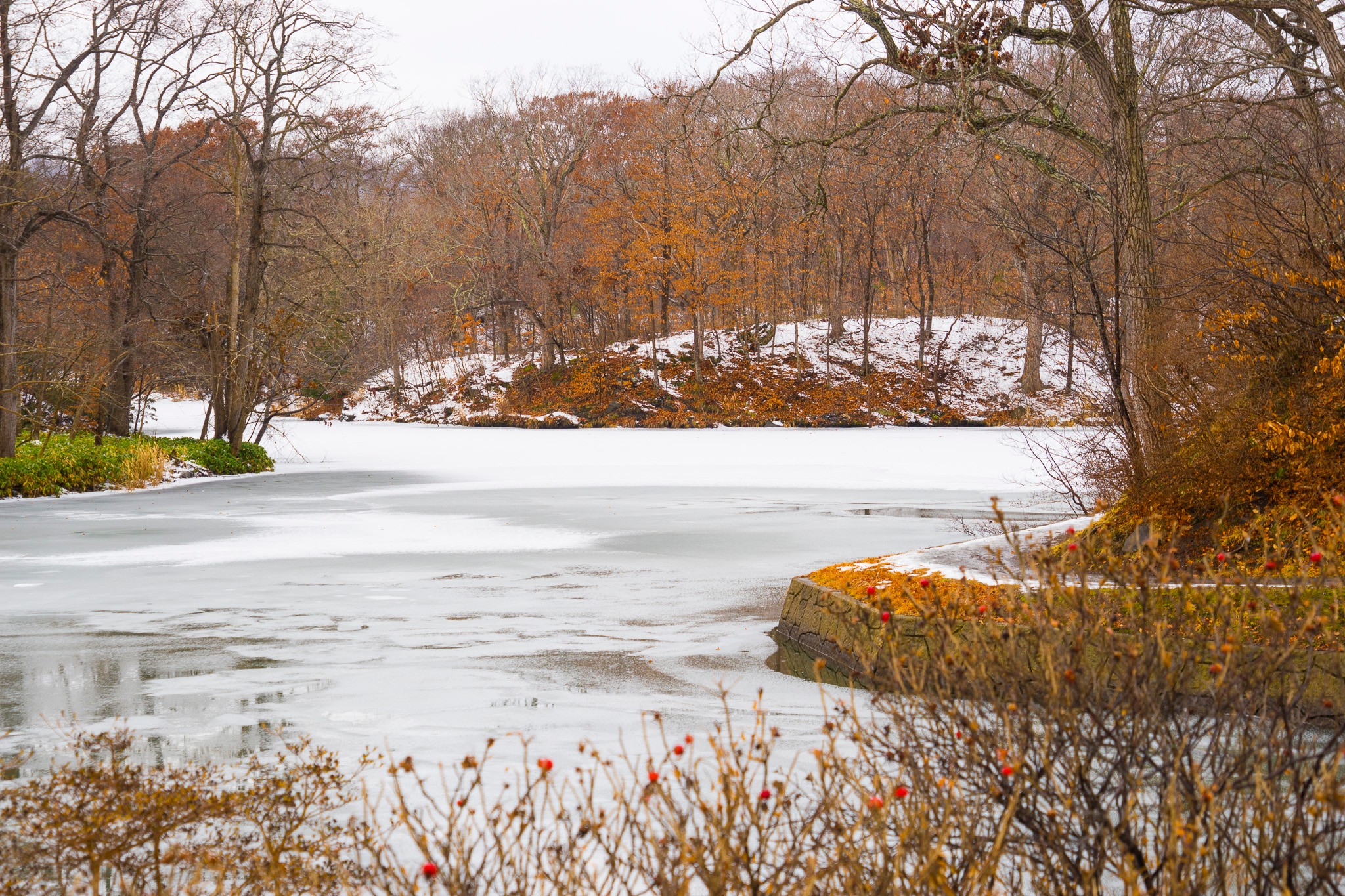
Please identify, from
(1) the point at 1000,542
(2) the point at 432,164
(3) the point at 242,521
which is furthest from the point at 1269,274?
(2) the point at 432,164

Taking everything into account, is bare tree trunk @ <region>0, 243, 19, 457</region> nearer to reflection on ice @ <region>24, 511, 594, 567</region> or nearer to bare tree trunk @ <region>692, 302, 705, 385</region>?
reflection on ice @ <region>24, 511, 594, 567</region>

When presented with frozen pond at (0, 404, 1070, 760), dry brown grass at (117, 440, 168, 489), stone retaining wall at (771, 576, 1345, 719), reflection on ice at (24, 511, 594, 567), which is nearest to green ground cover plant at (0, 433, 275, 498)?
dry brown grass at (117, 440, 168, 489)

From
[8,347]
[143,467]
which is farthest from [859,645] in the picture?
[143,467]

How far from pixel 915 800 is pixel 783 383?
46.3 meters

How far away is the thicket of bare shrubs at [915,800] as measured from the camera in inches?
115

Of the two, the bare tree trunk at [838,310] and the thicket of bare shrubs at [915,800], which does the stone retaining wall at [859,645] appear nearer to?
the thicket of bare shrubs at [915,800]

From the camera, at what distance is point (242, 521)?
17000 millimetres

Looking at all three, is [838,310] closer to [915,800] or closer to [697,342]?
[697,342]

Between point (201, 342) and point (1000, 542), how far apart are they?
23642 millimetres

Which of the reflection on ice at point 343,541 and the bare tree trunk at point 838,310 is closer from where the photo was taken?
the reflection on ice at point 343,541

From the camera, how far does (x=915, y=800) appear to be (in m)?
3.10

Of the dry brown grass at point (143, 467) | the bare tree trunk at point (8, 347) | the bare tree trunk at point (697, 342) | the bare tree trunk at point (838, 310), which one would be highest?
the bare tree trunk at point (838, 310)

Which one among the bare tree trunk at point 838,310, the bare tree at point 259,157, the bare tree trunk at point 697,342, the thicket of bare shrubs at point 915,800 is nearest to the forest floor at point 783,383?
the bare tree trunk at point 697,342

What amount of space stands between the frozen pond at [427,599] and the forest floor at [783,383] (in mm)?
22767
